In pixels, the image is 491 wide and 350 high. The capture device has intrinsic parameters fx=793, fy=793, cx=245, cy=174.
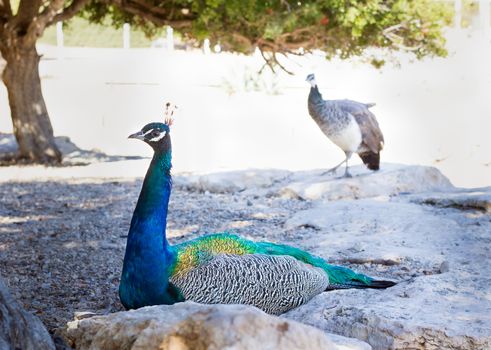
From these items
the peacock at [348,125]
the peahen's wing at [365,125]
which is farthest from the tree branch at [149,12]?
the peahen's wing at [365,125]

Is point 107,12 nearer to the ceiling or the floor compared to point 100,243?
nearer to the ceiling

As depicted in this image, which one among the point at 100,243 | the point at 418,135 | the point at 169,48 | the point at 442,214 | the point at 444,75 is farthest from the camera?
the point at 169,48

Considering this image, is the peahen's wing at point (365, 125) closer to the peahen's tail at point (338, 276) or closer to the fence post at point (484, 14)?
the peahen's tail at point (338, 276)

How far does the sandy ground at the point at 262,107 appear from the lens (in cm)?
1137

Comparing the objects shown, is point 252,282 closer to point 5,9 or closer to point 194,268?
point 194,268

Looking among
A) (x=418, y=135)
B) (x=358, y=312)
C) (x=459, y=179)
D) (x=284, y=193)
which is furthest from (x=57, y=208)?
(x=418, y=135)

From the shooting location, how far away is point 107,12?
10953 millimetres

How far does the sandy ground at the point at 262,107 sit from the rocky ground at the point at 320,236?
5.56 feet

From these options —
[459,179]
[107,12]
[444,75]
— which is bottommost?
[459,179]

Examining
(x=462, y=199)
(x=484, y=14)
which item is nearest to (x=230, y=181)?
(x=462, y=199)

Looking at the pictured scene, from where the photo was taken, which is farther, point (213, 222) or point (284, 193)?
point (284, 193)

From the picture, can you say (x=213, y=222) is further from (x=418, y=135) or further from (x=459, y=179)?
(x=418, y=135)

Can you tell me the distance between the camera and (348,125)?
7871mm

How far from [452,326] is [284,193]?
15.5 feet
